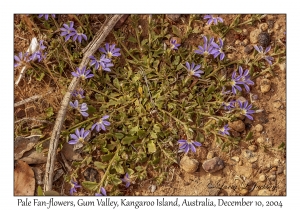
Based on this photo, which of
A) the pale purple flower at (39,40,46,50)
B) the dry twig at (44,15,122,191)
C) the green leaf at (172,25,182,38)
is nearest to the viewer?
the dry twig at (44,15,122,191)

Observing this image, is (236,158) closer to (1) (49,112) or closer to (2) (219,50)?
(2) (219,50)

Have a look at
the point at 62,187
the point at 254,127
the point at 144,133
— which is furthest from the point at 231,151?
the point at 62,187

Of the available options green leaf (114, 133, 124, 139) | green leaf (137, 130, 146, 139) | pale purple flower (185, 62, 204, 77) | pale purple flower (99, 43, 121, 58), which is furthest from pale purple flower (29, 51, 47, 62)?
pale purple flower (185, 62, 204, 77)

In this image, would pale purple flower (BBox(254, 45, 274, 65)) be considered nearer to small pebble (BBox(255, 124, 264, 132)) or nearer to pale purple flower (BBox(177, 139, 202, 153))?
small pebble (BBox(255, 124, 264, 132))

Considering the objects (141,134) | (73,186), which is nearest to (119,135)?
(141,134)

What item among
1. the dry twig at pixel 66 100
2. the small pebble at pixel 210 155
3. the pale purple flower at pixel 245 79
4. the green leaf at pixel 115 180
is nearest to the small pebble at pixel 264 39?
the pale purple flower at pixel 245 79

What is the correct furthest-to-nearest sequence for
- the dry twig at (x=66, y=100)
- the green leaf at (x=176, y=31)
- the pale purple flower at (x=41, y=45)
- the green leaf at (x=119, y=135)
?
the green leaf at (x=176, y=31)
the pale purple flower at (x=41, y=45)
the green leaf at (x=119, y=135)
the dry twig at (x=66, y=100)

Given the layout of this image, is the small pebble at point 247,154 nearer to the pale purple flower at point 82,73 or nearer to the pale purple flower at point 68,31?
the pale purple flower at point 82,73
